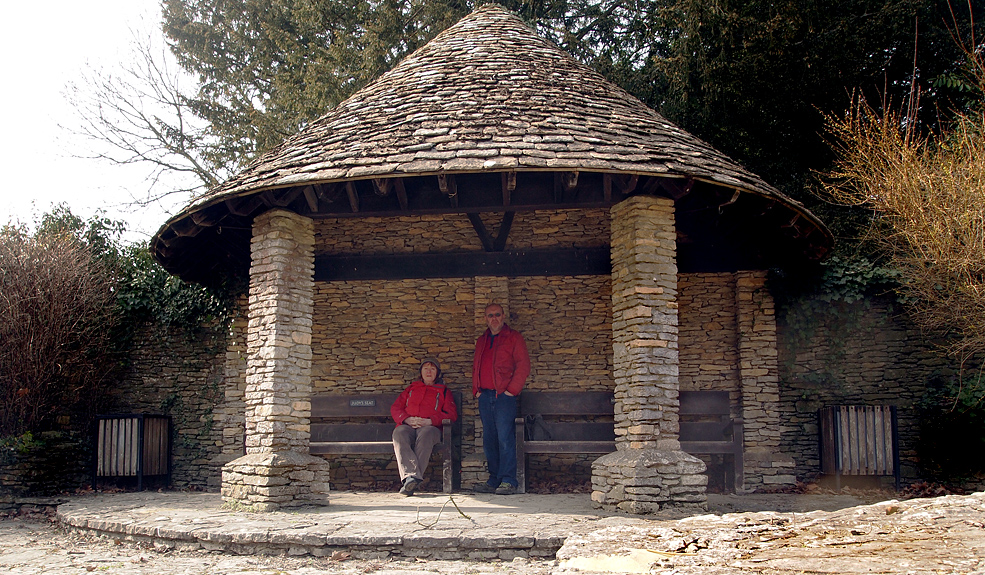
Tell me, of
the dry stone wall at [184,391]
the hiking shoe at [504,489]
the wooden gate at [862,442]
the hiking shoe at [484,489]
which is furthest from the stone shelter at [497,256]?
the hiking shoe at [504,489]

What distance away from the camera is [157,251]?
8.44 metres

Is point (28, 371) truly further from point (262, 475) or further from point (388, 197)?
point (388, 197)

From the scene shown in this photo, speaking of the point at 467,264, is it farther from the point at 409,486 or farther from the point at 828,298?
the point at 828,298

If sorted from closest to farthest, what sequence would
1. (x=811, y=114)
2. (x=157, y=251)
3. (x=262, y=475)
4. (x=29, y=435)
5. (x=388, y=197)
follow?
(x=262, y=475) < (x=388, y=197) < (x=157, y=251) < (x=29, y=435) < (x=811, y=114)

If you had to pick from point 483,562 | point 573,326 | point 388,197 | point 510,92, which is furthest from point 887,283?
point 483,562

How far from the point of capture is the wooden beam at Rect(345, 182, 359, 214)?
6941 mm

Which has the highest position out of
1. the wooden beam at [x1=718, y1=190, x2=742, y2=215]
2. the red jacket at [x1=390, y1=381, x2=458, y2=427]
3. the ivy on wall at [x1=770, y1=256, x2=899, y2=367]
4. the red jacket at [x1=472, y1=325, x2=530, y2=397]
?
the wooden beam at [x1=718, y1=190, x2=742, y2=215]

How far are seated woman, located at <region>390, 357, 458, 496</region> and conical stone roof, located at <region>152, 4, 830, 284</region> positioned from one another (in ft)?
8.34

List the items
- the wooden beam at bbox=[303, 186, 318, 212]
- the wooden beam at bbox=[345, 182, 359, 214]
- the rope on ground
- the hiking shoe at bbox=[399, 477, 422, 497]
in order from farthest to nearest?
the hiking shoe at bbox=[399, 477, 422, 497]
the wooden beam at bbox=[303, 186, 318, 212]
the wooden beam at bbox=[345, 182, 359, 214]
the rope on ground

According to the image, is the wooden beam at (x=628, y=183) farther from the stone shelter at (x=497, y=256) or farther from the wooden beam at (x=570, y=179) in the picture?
the wooden beam at (x=570, y=179)

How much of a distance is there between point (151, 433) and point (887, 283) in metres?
9.32

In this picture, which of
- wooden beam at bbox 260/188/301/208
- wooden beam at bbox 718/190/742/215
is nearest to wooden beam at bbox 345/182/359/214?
wooden beam at bbox 260/188/301/208

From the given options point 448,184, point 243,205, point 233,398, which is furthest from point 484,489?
point 233,398

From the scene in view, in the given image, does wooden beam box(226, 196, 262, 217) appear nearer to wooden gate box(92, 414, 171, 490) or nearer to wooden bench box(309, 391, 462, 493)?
wooden bench box(309, 391, 462, 493)
